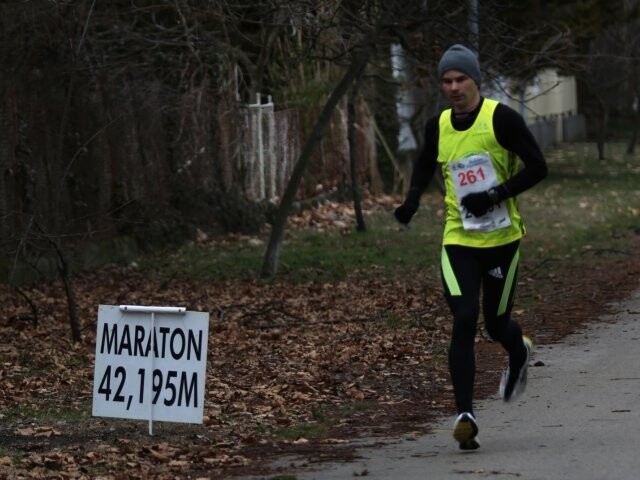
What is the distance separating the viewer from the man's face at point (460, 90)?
24.1 feet

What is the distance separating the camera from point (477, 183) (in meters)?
7.35

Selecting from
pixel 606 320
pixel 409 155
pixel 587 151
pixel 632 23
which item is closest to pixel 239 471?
pixel 606 320

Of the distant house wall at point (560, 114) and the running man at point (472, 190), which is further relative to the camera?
the distant house wall at point (560, 114)

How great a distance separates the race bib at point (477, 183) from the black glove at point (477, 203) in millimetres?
34

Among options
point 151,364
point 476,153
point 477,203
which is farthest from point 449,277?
point 151,364

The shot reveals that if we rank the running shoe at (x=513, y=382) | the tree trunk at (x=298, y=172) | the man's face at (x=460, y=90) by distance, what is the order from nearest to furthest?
1. the man's face at (x=460, y=90)
2. the running shoe at (x=513, y=382)
3. the tree trunk at (x=298, y=172)

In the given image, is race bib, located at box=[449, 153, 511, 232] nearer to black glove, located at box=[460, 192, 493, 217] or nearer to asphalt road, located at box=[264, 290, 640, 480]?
black glove, located at box=[460, 192, 493, 217]

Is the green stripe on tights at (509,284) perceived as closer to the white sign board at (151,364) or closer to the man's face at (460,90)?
the man's face at (460,90)

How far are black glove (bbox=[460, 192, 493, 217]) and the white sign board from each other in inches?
58.4

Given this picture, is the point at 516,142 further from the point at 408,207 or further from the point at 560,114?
the point at 560,114

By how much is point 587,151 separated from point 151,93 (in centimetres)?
3145

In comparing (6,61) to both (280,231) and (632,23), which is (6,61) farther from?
(632,23)

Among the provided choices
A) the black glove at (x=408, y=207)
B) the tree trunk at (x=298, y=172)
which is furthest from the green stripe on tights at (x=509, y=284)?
the tree trunk at (x=298, y=172)

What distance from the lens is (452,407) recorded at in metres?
8.83
